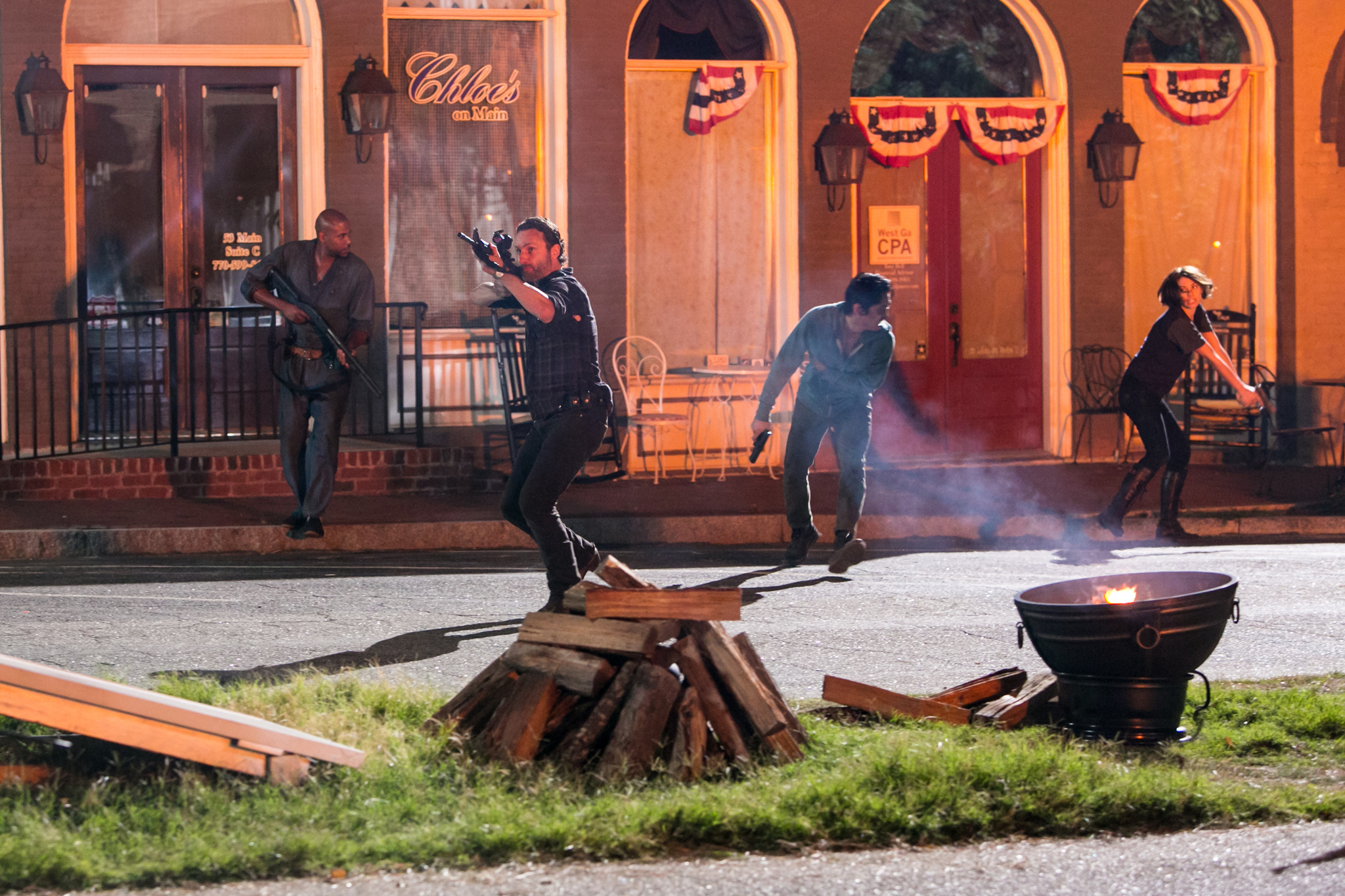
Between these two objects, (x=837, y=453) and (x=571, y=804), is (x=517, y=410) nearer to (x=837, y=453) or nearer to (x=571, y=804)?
(x=837, y=453)

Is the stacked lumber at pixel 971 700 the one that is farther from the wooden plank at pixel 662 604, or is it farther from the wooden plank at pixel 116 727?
the wooden plank at pixel 116 727

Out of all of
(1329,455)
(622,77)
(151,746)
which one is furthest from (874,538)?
(151,746)

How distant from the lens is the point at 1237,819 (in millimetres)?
4426

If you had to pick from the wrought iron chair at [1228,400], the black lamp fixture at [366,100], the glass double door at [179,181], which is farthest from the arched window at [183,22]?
the wrought iron chair at [1228,400]

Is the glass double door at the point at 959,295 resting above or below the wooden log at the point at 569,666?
above

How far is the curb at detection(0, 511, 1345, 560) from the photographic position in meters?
9.98

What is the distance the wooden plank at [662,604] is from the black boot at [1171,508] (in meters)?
6.52

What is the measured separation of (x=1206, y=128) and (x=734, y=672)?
11625mm

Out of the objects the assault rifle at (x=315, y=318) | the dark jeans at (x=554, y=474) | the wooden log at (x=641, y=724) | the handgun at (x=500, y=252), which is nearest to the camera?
the wooden log at (x=641, y=724)

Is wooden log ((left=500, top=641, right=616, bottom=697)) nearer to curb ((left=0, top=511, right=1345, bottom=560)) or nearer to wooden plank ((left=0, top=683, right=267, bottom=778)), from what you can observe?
wooden plank ((left=0, top=683, right=267, bottom=778))

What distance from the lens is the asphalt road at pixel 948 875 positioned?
3.86 metres

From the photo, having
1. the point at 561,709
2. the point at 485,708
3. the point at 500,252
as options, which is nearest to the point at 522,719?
the point at 561,709

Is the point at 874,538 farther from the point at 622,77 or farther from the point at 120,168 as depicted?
the point at 120,168

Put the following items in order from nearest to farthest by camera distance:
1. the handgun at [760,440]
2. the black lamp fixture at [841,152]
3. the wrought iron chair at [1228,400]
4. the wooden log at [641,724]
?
the wooden log at [641,724], the handgun at [760,440], the black lamp fixture at [841,152], the wrought iron chair at [1228,400]
